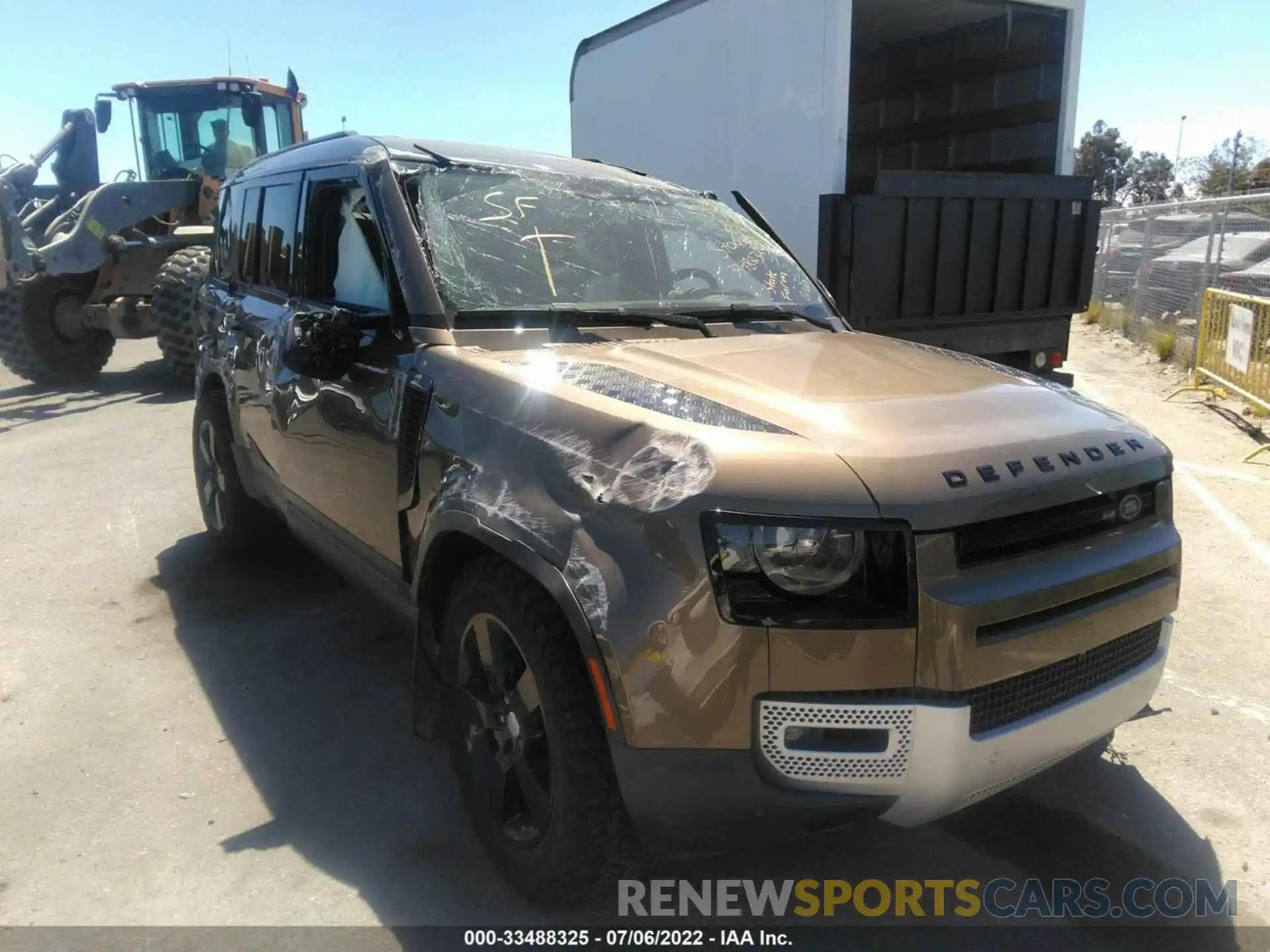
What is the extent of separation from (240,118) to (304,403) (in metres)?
9.56

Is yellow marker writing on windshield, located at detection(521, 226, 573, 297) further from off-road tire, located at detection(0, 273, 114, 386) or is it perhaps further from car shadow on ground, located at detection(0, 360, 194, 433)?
off-road tire, located at detection(0, 273, 114, 386)

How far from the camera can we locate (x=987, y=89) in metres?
8.73

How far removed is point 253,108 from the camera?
11.5 m

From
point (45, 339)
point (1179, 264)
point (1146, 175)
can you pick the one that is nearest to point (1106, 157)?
point (1146, 175)

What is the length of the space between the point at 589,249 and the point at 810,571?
1791 mm

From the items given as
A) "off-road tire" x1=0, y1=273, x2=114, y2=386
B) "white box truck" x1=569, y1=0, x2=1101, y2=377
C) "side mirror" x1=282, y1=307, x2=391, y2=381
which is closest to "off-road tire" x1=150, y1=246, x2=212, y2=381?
"off-road tire" x1=0, y1=273, x2=114, y2=386

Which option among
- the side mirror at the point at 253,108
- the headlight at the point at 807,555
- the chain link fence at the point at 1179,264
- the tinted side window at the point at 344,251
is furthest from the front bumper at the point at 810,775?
the side mirror at the point at 253,108

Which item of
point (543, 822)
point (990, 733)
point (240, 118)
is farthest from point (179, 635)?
point (240, 118)

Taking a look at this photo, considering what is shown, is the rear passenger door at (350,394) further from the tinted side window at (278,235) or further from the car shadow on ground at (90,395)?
the car shadow on ground at (90,395)

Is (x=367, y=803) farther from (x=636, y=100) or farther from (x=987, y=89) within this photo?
(x=987, y=89)

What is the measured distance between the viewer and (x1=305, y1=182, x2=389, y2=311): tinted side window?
3.26 metres

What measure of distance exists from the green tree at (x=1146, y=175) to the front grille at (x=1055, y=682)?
209ft

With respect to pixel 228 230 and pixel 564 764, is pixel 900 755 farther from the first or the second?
pixel 228 230

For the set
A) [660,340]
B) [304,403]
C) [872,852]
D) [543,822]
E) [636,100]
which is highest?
[636,100]
